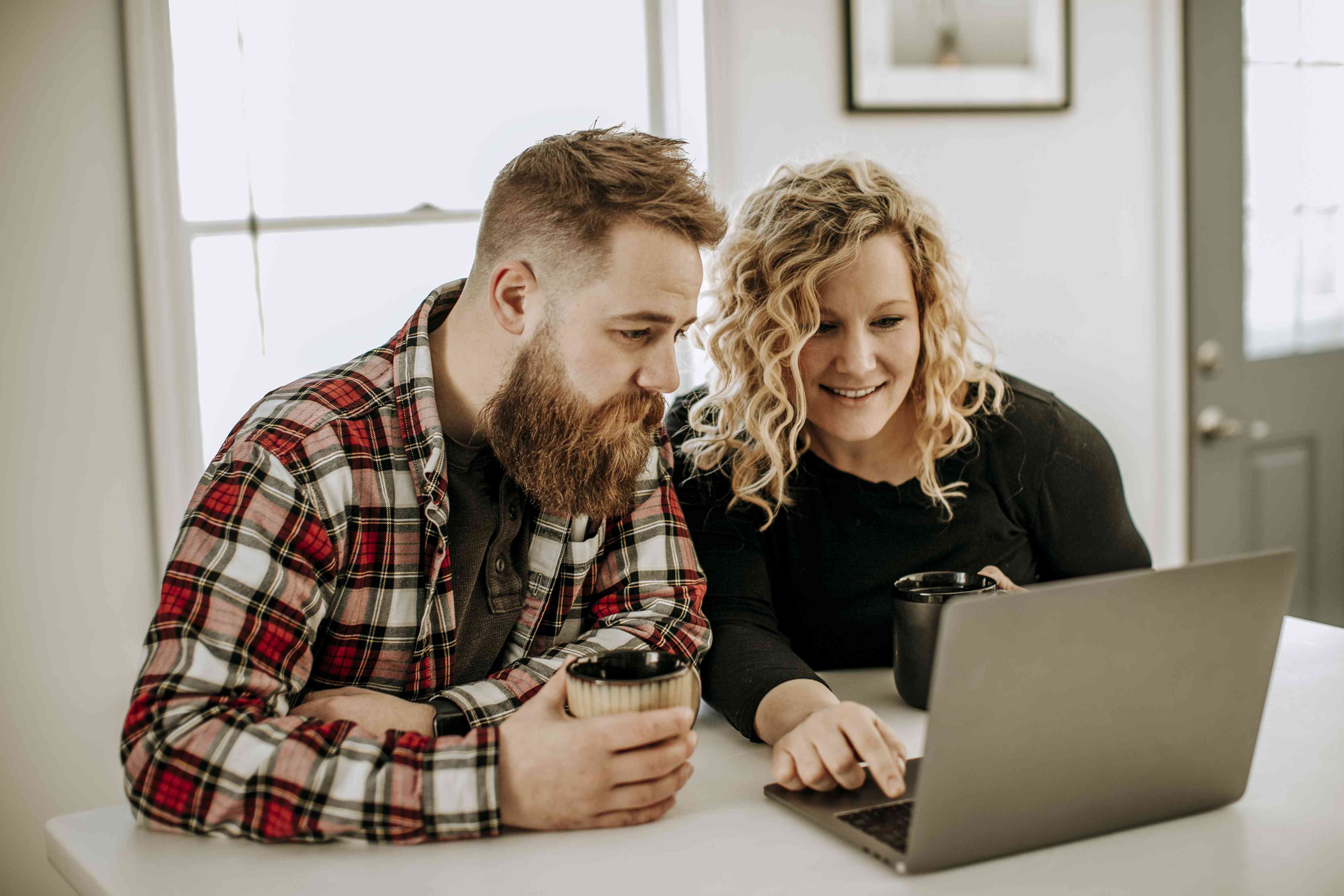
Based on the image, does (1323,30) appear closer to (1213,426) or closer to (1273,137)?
(1273,137)

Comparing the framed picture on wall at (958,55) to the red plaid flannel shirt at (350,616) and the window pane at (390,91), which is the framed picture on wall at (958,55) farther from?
the red plaid flannel shirt at (350,616)

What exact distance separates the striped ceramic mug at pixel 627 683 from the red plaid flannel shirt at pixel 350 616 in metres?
0.08

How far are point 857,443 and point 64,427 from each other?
1.33m

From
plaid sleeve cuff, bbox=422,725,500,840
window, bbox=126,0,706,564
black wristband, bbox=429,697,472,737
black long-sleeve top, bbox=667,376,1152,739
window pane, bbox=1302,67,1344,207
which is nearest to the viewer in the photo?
plaid sleeve cuff, bbox=422,725,500,840

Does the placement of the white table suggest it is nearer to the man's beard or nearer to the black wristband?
the black wristband

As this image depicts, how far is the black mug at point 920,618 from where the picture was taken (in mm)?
1160

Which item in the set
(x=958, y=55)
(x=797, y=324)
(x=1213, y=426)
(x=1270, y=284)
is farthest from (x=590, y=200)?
(x=1270, y=284)

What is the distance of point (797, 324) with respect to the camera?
1.48 metres

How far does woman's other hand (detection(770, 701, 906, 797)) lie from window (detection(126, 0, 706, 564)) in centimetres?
145

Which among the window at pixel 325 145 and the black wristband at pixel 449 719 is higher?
the window at pixel 325 145

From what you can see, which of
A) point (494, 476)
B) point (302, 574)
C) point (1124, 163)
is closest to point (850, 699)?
point (494, 476)

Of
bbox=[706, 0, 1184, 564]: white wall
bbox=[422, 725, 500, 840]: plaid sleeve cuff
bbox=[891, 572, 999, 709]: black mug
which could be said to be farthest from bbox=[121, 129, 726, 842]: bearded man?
bbox=[706, 0, 1184, 564]: white wall

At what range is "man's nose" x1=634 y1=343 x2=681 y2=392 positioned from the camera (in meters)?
1.27

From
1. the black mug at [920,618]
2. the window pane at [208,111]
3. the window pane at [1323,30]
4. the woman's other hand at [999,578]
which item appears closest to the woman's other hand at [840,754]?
the black mug at [920,618]
